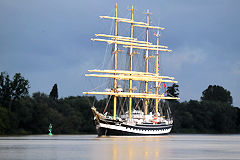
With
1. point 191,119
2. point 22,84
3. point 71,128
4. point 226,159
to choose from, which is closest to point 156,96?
point 71,128

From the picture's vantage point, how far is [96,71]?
125 meters

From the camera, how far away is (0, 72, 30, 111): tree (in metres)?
133

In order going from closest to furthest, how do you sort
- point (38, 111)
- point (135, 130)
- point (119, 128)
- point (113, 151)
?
1. point (113, 151)
2. point (119, 128)
3. point (135, 130)
4. point (38, 111)

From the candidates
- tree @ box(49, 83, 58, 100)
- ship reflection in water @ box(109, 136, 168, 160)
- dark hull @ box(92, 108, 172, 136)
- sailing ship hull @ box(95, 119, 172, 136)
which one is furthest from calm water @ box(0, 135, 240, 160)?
tree @ box(49, 83, 58, 100)

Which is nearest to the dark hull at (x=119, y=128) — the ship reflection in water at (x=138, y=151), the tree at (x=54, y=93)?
the tree at (x=54, y=93)

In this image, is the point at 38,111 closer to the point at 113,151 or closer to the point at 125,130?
the point at 125,130

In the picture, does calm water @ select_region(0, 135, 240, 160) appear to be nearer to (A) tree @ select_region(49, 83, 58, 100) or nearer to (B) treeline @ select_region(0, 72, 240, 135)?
(B) treeline @ select_region(0, 72, 240, 135)

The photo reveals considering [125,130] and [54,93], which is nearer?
[125,130]

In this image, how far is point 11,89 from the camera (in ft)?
438

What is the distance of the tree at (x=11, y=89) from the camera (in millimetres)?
133000

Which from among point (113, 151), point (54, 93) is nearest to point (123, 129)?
point (54, 93)

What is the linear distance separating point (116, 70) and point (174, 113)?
6914 centimetres

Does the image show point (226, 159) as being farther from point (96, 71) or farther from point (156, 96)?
point (156, 96)

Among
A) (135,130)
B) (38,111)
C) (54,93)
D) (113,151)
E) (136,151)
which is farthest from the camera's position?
(54,93)
